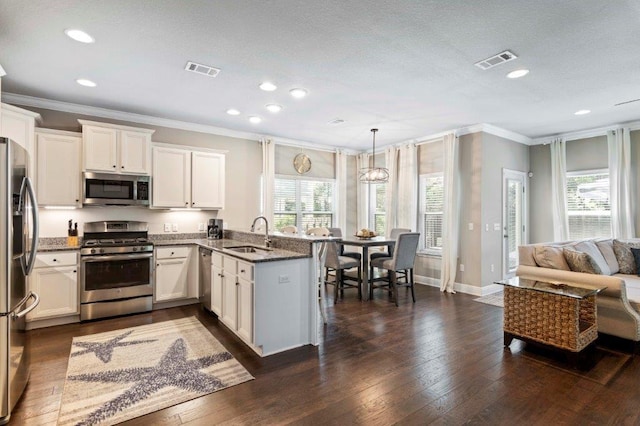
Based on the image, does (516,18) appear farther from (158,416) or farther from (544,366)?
(158,416)

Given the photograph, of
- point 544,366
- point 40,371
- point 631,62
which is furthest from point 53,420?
point 631,62

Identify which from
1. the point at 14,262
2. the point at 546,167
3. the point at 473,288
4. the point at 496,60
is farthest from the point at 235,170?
the point at 546,167

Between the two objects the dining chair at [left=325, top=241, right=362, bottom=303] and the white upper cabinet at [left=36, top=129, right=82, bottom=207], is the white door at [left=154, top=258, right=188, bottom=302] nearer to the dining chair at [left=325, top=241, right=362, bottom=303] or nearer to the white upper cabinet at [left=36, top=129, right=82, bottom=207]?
the white upper cabinet at [left=36, top=129, right=82, bottom=207]

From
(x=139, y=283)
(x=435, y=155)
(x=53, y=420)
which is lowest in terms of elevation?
(x=53, y=420)

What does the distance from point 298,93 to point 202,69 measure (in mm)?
1120

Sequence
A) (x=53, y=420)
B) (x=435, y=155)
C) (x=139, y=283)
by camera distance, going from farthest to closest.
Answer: (x=435, y=155)
(x=139, y=283)
(x=53, y=420)

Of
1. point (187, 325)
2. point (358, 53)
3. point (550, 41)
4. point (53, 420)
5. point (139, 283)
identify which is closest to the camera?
point (53, 420)

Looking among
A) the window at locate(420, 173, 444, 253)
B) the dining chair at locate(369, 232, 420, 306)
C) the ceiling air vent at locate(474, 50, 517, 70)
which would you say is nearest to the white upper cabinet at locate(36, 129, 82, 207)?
the dining chair at locate(369, 232, 420, 306)

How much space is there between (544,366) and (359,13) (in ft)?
10.7

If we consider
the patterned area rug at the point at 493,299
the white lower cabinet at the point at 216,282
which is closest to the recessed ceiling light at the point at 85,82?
the white lower cabinet at the point at 216,282

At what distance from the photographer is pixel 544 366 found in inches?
113

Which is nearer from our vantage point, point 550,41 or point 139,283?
point 550,41

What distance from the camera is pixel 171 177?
4.84 metres

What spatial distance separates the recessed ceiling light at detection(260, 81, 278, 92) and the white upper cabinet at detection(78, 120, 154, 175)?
1900 mm
